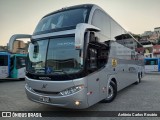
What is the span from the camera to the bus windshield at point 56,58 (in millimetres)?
5797

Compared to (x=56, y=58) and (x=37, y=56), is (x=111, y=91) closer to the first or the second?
(x=56, y=58)

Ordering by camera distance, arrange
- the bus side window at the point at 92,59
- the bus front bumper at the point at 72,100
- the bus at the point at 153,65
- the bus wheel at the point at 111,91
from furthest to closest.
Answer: the bus at the point at 153,65, the bus wheel at the point at 111,91, the bus side window at the point at 92,59, the bus front bumper at the point at 72,100

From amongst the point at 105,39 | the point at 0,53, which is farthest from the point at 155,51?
the point at 105,39

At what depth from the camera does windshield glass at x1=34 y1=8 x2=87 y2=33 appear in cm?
649

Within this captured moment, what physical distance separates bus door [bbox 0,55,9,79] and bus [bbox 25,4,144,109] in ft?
37.9

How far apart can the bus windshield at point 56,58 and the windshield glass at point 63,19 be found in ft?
2.36

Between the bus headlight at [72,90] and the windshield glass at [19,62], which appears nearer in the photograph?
the bus headlight at [72,90]

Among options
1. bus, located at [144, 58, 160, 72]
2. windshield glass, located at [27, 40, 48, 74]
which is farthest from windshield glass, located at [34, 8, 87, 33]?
bus, located at [144, 58, 160, 72]

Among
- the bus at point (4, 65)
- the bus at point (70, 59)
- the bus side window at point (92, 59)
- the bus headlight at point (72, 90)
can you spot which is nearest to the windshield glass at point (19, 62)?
the bus at point (4, 65)

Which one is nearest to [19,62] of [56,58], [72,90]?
[56,58]

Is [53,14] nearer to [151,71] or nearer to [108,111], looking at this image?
[108,111]

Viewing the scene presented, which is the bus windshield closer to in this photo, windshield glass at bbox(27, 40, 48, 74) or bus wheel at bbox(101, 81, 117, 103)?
windshield glass at bbox(27, 40, 48, 74)

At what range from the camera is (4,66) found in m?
17.6

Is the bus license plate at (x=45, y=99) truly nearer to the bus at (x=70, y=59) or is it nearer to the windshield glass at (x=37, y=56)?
the bus at (x=70, y=59)
